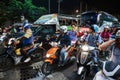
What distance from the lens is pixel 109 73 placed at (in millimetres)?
4219

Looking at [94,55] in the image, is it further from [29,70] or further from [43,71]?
[29,70]

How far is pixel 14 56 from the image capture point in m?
10.6

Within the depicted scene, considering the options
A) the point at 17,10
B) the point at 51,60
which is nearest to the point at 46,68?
the point at 51,60

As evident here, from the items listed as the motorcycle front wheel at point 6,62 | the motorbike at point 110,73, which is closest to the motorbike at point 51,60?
the motorcycle front wheel at point 6,62

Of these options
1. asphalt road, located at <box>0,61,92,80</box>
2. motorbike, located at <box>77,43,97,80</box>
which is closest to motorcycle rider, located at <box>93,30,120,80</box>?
motorbike, located at <box>77,43,97,80</box>

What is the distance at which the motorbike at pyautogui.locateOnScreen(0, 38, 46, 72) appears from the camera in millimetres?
10242

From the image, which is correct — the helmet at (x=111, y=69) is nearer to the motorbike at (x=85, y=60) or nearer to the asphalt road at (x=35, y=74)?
the motorbike at (x=85, y=60)

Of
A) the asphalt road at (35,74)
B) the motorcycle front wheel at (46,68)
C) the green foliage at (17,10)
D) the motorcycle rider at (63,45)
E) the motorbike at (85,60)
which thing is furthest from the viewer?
the green foliage at (17,10)

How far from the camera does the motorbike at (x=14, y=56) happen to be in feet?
33.6

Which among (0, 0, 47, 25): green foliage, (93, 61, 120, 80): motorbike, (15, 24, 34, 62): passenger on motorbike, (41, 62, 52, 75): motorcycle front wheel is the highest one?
(93, 61, 120, 80): motorbike

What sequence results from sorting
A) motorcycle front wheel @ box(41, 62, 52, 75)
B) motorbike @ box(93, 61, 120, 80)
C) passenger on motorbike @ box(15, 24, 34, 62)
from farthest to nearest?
passenger on motorbike @ box(15, 24, 34, 62), motorcycle front wheel @ box(41, 62, 52, 75), motorbike @ box(93, 61, 120, 80)

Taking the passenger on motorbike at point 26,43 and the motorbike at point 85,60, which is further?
the passenger on motorbike at point 26,43

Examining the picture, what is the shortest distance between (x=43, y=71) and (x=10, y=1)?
26529mm

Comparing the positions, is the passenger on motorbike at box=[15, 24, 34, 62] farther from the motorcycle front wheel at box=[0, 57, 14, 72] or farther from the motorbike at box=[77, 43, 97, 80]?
the motorbike at box=[77, 43, 97, 80]
